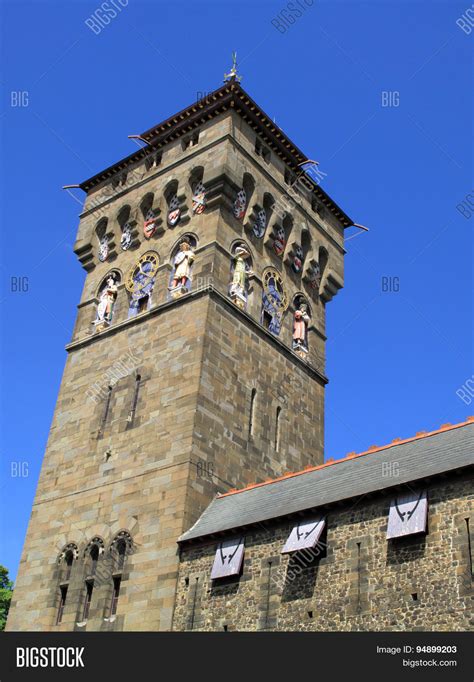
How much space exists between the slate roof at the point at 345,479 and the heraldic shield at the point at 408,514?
0.42 metres

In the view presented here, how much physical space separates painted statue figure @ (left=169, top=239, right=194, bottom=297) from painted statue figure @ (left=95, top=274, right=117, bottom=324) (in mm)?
3472

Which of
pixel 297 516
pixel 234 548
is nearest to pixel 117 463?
pixel 234 548

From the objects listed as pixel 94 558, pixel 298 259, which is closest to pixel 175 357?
pixel 94 558

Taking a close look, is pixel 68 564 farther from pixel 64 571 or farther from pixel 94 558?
pixel 94 558

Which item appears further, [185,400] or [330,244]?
[330,244]

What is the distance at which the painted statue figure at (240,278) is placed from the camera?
103 ft

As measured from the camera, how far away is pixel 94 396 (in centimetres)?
3098

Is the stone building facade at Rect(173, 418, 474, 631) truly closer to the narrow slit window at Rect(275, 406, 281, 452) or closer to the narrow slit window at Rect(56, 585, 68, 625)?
the narrow slit window at Rect(56, 585, 68, 625)

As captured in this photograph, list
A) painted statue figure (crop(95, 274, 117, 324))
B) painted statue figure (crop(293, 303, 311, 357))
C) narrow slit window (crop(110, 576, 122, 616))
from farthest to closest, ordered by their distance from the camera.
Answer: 1. painted statue figure (crop(293, 303, 311, 357))
2. painted statue figure (crop(95, 274, 117, 324))
3. narrow slit window (crop(110, 576, 122, 616))

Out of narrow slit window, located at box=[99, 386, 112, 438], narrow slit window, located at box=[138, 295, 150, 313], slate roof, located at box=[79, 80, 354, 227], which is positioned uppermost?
slate roof, located at box=[79, 80, 354, 227]

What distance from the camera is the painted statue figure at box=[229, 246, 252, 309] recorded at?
31300 millimetres

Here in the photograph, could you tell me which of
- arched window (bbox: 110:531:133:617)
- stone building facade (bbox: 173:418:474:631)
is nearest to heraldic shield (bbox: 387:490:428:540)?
stone building facade (bbox: 173:418:474:631)
